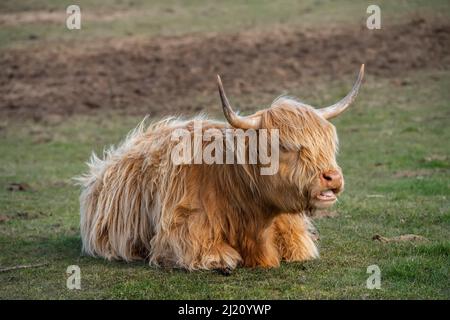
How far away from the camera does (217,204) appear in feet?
18.2

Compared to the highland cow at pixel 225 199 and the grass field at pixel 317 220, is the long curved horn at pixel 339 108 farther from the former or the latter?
the grass field at pixel 317 220

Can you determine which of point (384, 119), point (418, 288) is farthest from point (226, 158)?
point (384, 119)

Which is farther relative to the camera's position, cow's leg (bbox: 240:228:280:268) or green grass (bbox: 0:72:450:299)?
cow's leg (bbox: 240:228:280:268)

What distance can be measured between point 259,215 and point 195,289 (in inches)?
28.0

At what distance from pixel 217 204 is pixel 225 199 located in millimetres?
64

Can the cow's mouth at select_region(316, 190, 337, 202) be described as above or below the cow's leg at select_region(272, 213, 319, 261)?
above

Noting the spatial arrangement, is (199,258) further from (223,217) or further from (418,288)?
(418,288)

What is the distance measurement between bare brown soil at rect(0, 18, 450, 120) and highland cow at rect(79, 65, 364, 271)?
7.96 metres

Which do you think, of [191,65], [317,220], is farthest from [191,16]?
[317,220]

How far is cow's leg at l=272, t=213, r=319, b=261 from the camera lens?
5734mm

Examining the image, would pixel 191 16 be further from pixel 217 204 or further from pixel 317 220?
pixel 217 204

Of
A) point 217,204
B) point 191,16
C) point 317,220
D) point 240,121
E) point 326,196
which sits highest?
point 191,16

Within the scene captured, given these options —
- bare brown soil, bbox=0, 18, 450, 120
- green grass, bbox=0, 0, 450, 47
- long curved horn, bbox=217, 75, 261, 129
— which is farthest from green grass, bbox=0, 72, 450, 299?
green grass, bbox=0, 0, 450, 47

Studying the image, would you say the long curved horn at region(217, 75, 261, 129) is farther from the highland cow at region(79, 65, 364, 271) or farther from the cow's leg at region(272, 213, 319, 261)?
the cow's leg at region(272, 213, 319, 261)
